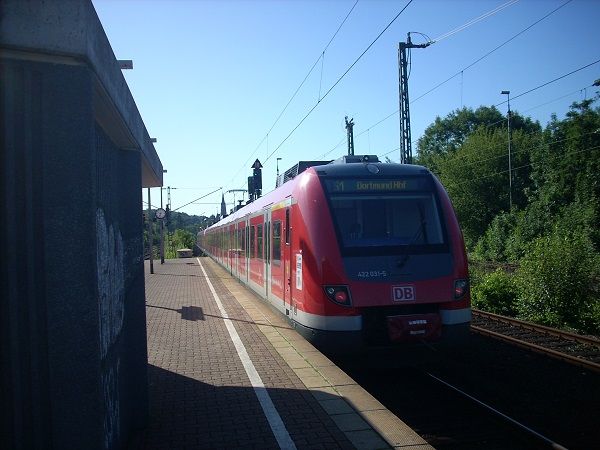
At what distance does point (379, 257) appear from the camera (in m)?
7.20

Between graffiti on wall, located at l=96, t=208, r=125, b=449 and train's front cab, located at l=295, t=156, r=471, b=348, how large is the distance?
3090 millimetres

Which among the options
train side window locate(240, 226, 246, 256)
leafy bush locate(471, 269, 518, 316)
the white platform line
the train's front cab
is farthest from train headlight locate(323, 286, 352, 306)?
train side window locate(240, 226, 246, 256)

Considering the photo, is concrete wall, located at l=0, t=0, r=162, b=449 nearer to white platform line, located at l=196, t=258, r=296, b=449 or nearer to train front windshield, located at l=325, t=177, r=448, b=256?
white platform line, located at l=196, t=258, r=296, b=449

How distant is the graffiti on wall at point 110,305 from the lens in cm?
349

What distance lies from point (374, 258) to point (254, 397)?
2394 millimetres

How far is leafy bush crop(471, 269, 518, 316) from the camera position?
1502cm

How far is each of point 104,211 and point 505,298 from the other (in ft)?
44.4

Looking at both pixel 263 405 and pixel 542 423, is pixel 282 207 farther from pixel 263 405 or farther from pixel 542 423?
pixel 542 423

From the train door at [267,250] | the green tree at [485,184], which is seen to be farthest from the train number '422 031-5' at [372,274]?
the green tree at [485,184]

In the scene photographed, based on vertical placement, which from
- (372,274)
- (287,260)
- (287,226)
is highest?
(287,226)

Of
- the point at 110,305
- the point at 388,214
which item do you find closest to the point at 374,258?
the point at 388,214

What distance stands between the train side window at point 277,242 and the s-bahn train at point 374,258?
1.12m

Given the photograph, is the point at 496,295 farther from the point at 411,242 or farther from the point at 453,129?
the point at 453,129

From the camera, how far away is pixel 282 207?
30.7 feet
